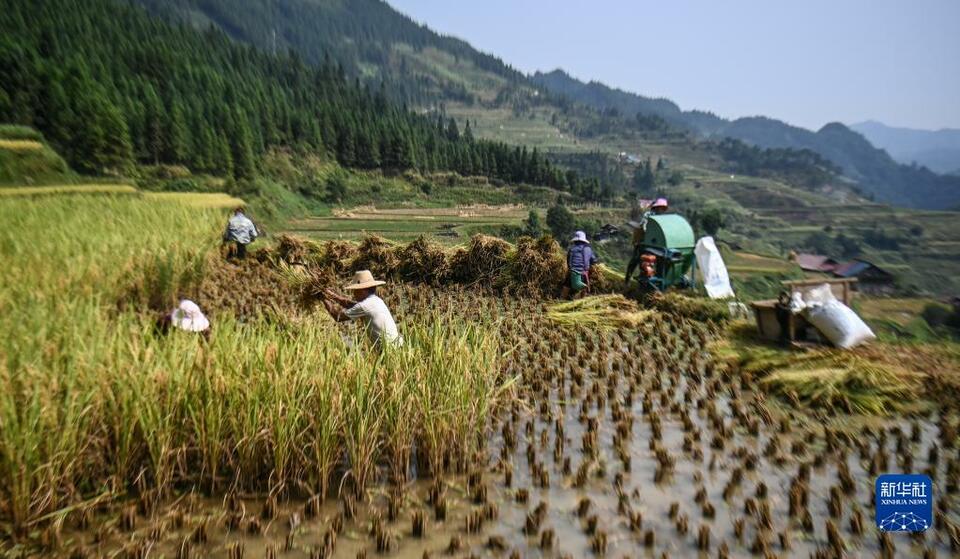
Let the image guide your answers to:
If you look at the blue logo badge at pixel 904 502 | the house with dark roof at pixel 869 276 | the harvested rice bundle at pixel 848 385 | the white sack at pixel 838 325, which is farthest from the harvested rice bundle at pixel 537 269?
the house with dark roof at pixel 869 276

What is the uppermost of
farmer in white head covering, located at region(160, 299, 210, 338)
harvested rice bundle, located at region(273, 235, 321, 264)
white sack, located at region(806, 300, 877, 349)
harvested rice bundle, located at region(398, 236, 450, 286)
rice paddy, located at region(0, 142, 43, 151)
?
white sack, located at region(806, 300, 877, 349)

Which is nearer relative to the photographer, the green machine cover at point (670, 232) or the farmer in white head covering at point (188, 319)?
the farmer in white head covering at point (188, 319)

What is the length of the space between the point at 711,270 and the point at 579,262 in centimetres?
197

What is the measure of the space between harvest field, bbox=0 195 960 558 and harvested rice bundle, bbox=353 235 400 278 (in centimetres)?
528

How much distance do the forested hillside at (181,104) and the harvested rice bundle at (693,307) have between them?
3926 centimetres

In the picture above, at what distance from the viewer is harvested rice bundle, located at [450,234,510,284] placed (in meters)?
10.2

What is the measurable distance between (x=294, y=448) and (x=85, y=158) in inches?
Result: 1616

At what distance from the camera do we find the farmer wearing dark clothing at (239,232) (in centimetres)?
1106

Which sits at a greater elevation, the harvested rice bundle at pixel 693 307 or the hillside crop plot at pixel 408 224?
the harvested rice bundle at pixel 693 307

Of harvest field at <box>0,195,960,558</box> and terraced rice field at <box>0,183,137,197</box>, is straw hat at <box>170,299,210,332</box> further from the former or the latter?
terraced rice field at <box>0,183,137,197</box>

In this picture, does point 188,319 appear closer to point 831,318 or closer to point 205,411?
point 205,411

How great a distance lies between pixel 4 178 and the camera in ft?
70.8

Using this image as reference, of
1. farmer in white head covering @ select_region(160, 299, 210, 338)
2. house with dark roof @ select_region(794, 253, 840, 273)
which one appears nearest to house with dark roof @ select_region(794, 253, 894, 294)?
house with dark roof @ select_region(794, 253, 840, 273)

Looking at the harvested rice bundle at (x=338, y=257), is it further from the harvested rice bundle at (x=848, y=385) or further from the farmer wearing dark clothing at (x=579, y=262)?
the harvested rice bundle at (x=848, y=385)
